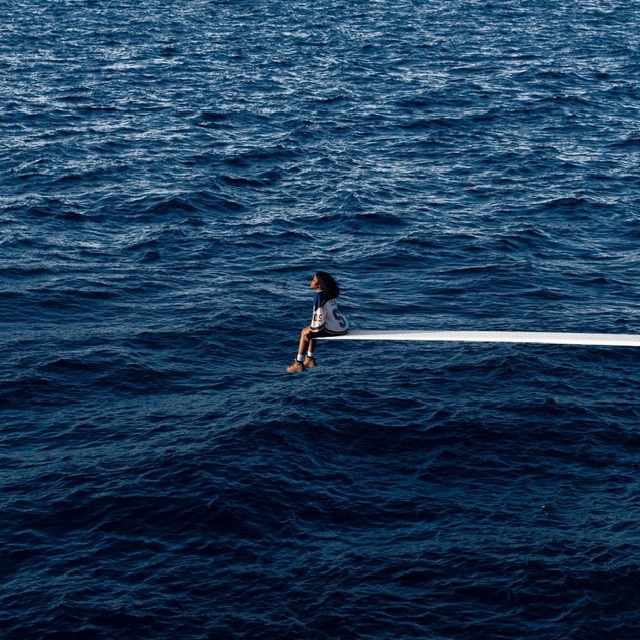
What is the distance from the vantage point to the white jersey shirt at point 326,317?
123ft

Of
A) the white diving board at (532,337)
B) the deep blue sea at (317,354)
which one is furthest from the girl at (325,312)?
the deep blue sea at (317,354)

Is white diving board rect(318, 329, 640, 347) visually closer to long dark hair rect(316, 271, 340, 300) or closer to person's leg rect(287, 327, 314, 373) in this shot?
long dark hair rect(316, 271, 340, 300)

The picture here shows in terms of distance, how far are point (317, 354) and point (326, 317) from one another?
2156 cm

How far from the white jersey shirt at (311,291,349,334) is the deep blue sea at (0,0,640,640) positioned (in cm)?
1005

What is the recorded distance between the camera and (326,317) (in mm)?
37750

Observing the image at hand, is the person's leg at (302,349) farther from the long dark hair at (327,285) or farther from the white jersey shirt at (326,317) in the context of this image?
the long dark hair at (327,285)

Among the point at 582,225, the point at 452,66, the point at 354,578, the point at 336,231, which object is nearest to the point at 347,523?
the point at 354,578

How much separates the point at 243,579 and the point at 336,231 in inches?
1400

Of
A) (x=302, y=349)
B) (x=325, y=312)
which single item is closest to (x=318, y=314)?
(x=325, y=312)

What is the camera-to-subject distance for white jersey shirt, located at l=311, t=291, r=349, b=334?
37.5 meters

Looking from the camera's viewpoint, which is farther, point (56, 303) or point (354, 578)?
point (56, 303)

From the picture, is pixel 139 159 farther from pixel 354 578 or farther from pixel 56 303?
pixel 354 578

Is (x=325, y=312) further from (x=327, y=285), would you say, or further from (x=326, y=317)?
(x=327, y=285)

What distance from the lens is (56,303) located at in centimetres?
6344
